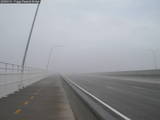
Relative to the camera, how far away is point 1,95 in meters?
14.4

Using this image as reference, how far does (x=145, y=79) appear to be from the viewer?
32.9m

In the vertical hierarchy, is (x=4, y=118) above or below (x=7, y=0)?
below

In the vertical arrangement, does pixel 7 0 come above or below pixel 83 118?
above

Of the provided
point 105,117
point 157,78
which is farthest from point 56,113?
point 157,78

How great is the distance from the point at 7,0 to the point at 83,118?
14335 millimetres

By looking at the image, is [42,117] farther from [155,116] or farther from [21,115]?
[155,116]

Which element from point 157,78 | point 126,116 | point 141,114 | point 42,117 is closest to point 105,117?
point 126,116

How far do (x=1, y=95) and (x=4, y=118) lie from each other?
6.43 metres

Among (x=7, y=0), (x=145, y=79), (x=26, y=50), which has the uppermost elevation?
(x=7, y=0)

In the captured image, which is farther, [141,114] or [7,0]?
[7,0]

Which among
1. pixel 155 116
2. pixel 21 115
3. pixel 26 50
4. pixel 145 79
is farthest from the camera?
pixel 145 79

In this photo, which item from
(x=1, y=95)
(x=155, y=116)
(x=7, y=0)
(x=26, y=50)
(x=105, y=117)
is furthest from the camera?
(x=26, y=50)

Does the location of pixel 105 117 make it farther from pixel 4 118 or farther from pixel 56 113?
pixel 4 118

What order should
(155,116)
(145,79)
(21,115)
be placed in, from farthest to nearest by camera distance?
1. (145,79)
2. (21,115)
3. (155,116)
